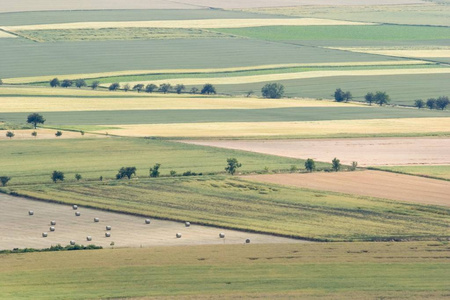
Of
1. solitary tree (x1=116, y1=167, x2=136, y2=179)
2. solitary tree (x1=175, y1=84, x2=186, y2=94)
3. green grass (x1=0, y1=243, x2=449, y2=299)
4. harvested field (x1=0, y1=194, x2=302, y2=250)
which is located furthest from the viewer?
solitary tree (x1=175, y1=84, x2=186, y2=94)

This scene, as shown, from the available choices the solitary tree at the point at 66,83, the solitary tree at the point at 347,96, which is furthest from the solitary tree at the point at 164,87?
the solitary tree at the point at 347,96

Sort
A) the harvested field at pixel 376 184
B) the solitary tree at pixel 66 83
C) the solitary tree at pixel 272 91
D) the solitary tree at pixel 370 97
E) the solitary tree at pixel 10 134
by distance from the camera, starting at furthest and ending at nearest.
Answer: the solitary tree at pixel 66 83 → the solitary tree at pixel 272 91 → the solitary tree at pixel 370 97 → the solitary tree at pixel 10 134 → the harvested field at pixel 376 184

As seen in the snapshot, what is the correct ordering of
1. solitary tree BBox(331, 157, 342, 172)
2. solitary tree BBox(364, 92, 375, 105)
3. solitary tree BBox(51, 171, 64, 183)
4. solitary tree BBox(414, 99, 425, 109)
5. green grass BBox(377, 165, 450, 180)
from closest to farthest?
solitary tree BBox(51, 171, 64, 183)
green grass BBox(377, 165, 450, 180)
solitary tree BBox(331, 157, 342, 172)
solitary tree BBox(414, 99, 425, 109)
solitary tree BBox(364, 92, 375, 105)

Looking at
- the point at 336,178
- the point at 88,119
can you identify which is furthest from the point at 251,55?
the point at 336,178

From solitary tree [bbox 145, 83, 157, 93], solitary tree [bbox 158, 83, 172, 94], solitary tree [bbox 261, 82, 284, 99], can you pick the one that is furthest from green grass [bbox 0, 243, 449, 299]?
solitary tree [bbox 158, 83, 172, 94]

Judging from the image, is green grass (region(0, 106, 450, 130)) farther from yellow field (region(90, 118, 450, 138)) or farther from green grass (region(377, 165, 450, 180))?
green grass (region(377, 165, 450, 180))

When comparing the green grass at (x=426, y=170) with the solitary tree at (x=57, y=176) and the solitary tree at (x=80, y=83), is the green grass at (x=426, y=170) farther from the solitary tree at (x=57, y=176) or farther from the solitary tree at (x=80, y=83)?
the solitary tree at (x=80, y=83)

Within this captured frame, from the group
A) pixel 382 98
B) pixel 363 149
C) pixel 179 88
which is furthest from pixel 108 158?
pixel 382 98

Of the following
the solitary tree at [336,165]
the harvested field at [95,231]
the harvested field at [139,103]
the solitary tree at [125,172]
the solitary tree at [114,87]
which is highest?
the solitary tree at [114,87]
